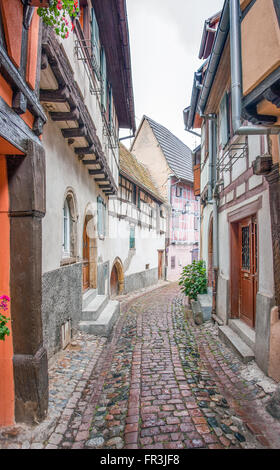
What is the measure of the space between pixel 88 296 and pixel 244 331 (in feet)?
11.5

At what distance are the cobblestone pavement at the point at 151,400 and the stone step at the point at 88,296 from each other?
89 centimetres

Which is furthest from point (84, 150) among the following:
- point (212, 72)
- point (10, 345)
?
point (10, 345)

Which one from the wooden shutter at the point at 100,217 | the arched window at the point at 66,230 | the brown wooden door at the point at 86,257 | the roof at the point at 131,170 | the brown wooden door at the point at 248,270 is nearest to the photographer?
the brown wooden door at the point at 248,270

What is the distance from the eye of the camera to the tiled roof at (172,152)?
20.2 metres

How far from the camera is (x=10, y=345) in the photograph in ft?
9.46

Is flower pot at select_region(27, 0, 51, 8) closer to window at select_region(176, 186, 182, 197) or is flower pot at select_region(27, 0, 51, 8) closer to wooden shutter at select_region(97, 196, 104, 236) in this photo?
wooden shutter at select_region(97, 196, 104, 236)

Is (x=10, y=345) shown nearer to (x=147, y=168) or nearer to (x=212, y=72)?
(x=212, y=72)

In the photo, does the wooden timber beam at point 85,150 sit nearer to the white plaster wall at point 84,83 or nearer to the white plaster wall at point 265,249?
the white plaster wall at point 84,83

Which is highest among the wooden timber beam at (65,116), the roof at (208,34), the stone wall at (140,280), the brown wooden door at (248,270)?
the roof at (208,34)

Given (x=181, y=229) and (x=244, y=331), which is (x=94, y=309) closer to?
(x=244, y=331)

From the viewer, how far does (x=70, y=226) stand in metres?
5.88

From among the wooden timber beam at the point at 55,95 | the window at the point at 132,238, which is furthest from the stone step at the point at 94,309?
the window at the point at 132,238

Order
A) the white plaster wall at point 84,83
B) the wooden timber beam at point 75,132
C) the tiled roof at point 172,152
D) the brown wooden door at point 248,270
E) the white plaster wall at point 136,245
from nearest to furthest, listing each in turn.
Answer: the white plaster wall at point 84,83
the wooden timber beam at point 75,132
the brown wooden door at point 248,270
the white plaster wall at point 136,245
the tiled roof at point 172,152
